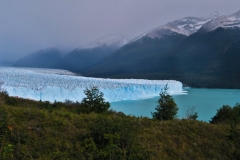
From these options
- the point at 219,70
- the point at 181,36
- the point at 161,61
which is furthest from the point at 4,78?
the point at 181,36

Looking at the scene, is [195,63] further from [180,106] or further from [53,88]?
[53,88]

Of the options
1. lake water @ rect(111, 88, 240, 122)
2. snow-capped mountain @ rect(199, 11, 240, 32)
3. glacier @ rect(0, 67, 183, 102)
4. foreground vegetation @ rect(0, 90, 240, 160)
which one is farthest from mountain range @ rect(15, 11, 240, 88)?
foreground vegetation @ rect(0, 90, 240, 160)

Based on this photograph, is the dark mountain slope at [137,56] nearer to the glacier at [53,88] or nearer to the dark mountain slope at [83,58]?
the dark mountain slope at [83,58]

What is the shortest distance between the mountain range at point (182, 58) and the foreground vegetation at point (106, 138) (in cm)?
3727

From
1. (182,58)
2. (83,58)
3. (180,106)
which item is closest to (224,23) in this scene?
(182,58)

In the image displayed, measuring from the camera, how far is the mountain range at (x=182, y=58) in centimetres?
4362

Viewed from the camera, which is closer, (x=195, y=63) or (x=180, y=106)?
(x=180, y=106)

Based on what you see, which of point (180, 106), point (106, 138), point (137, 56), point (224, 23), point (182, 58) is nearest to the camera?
point (106, 138)

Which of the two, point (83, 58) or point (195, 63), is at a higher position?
point (83, 58)

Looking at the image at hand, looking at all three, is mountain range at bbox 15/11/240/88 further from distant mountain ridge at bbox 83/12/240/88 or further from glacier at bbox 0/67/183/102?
glacier at bbox 0/67/183/102

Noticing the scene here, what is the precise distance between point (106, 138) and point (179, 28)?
7877 centimetres

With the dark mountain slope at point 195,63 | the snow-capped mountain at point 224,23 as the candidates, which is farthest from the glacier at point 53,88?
the snow-capped mountain at point 224,23

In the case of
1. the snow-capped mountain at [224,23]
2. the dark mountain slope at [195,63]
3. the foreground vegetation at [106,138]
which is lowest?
the foreground vegetation at [106,138]

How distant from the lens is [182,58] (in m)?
53.1
